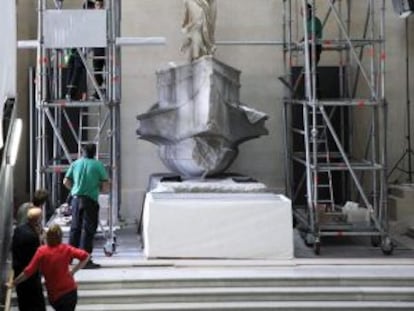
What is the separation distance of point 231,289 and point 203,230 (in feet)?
5.11

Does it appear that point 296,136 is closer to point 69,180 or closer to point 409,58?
point 409,58

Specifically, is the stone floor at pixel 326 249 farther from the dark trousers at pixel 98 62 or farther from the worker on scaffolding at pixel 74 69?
the dark trousers at pixel 98 62

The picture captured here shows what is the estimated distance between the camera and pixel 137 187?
632 inches

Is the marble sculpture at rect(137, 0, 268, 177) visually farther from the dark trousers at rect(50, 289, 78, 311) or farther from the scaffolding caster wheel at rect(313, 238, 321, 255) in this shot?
the dark trousers at rect(50, 289, 78, 311)

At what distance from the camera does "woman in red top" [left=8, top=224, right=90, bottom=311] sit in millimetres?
7320

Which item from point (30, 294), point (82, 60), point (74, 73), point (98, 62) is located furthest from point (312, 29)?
point (30, 294)

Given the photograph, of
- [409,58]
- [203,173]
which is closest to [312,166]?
[203,173]

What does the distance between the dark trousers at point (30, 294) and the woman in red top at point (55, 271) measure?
0.40 metres

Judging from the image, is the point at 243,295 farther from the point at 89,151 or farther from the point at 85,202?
the point at 89,151

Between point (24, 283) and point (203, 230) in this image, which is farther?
point (203, 230)

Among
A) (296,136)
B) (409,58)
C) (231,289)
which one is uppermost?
(409,58)

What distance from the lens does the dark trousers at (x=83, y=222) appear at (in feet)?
34.6

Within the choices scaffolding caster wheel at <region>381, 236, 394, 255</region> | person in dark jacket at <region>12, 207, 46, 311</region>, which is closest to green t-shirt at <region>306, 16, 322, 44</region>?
scaffolding caster wheel at <region>381, 236, 394, 255</region>

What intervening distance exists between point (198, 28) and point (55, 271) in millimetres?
7488
